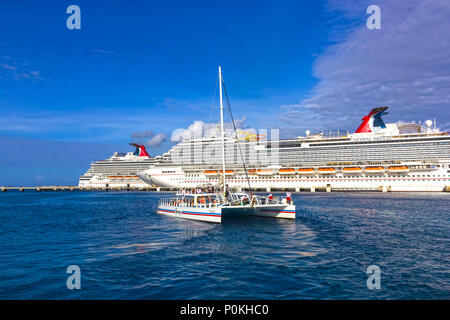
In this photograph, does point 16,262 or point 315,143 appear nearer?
point 16,262

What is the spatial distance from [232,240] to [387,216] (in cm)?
1824

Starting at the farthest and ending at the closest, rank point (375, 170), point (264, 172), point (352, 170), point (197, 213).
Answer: point (264, 172) < point (352, 170) < point (375, 170) < point (197, 213)

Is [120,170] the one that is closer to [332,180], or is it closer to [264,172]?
[264,172]

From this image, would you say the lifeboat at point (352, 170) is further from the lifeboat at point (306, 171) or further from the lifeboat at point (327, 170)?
the lifeboat at point (306, 171)

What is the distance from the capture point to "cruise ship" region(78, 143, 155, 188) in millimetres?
110500

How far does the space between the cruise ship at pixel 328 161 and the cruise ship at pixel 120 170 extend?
18151mm

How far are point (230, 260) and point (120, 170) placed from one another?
349ft

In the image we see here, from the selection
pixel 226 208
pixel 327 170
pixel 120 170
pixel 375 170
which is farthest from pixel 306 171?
pixel 120 170

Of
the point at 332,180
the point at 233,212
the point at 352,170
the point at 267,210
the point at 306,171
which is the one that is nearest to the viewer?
the point at 267,210

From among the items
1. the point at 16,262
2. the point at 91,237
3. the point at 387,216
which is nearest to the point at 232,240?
the point at 91,237

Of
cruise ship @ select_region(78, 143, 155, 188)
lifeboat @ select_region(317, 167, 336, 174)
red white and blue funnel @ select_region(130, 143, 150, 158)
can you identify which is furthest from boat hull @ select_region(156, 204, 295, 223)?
red white and blue funnel @ select_region(130, 143, 150, 158)

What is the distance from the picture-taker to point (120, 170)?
372ft
